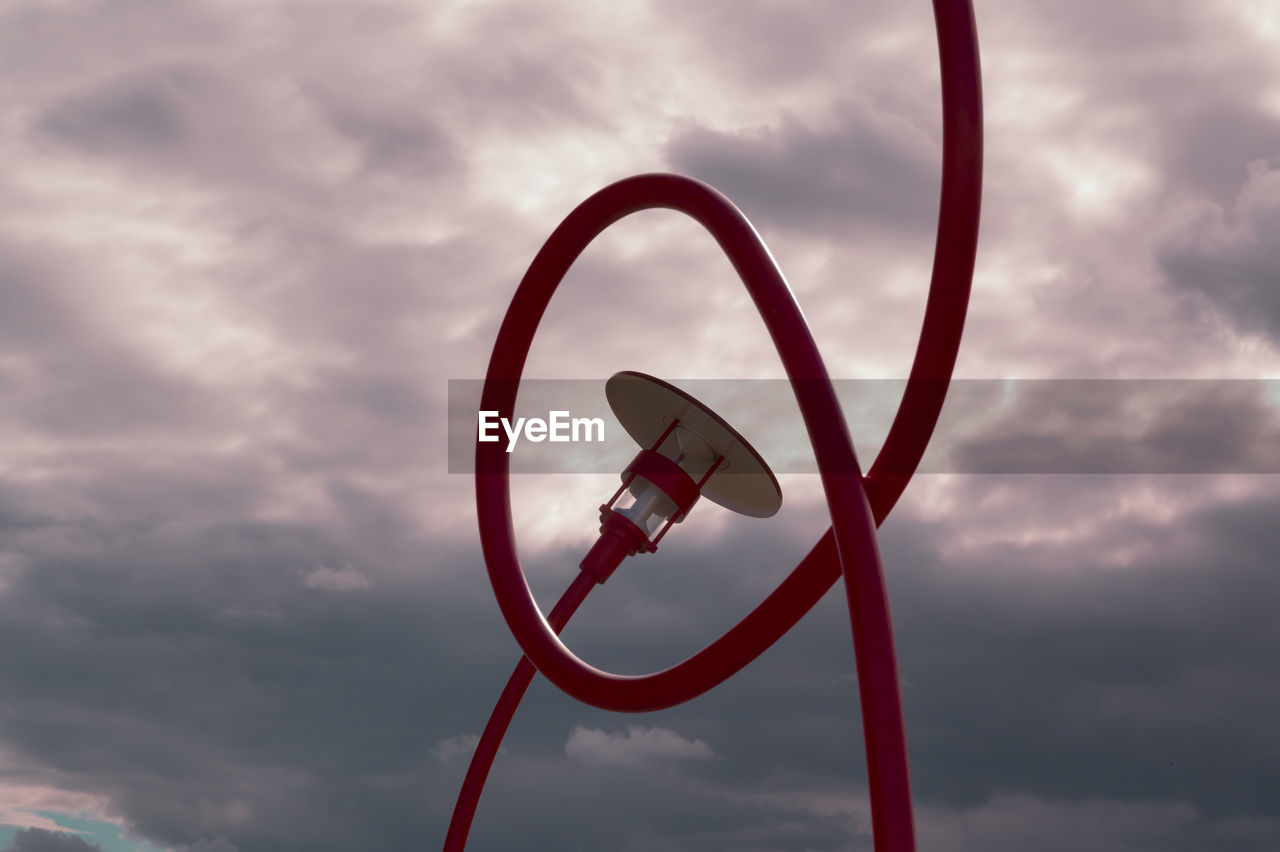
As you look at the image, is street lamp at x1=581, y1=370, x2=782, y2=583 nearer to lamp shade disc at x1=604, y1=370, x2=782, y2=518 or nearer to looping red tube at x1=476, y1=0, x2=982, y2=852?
lamp shade disc at x1=604, y1=370, x2=782, y2=518

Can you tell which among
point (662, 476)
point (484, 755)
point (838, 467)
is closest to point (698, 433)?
point (662, 476)

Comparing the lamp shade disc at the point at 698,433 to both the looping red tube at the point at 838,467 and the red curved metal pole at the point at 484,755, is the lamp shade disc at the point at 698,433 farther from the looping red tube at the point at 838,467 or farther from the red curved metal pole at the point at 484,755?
the red curved metal pole at the point at 484,755

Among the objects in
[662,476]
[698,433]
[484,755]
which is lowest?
[484,755]

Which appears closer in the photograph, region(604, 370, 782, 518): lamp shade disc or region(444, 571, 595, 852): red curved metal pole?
region(604, 370, 782, 518): lamp shade disc

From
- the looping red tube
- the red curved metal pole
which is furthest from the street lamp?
the red curved metal pole

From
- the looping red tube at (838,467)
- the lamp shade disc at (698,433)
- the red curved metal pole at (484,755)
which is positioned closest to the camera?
the looping red tube at (838,467)

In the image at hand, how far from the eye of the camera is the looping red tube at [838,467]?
23.0 ft

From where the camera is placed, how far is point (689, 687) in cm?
924

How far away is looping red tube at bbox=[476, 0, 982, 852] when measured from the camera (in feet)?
23.0

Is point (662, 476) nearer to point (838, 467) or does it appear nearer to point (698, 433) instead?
point (698, 433)

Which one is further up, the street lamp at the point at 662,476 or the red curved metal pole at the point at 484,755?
the street lamp at the point at 662,476

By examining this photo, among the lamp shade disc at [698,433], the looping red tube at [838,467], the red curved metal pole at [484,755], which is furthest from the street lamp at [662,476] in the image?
the red curved metal pole at [484,755]

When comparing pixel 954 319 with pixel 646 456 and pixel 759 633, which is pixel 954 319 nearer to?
pixel 759 633

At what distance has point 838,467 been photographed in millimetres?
7668
